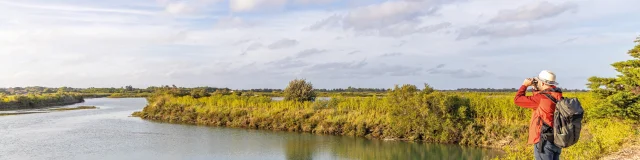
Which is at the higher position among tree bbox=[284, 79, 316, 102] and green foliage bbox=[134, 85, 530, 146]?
tree bbox=[284, 79, 316, 102]

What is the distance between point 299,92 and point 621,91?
2428 cm

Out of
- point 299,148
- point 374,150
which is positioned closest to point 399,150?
point 374,150

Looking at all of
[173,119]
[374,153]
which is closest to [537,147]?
[374,153]

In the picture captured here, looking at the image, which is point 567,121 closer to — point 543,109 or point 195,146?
point 543,109

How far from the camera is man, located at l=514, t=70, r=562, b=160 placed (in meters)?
4.75

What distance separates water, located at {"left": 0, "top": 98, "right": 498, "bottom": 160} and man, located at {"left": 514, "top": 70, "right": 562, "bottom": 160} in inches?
584

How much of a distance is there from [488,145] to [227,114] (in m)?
20.2

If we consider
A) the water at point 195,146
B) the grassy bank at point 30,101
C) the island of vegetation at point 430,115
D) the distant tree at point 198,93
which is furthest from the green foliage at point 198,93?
the grassy bank at point 30,101

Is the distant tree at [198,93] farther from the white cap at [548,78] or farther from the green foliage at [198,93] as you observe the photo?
the white cap at [548,78]

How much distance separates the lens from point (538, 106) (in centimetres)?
485

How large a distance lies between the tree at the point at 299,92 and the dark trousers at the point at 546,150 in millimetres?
31041

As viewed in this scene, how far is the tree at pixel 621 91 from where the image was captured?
1442 cm

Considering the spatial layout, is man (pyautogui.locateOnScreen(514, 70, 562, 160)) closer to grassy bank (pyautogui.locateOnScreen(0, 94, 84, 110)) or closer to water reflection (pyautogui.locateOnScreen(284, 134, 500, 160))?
water reflection (pyautogui.locateOnScreen(284, 134, 500, 160))

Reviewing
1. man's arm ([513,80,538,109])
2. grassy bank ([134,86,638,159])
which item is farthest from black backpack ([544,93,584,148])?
grassy bank ([134,86,638,159])
